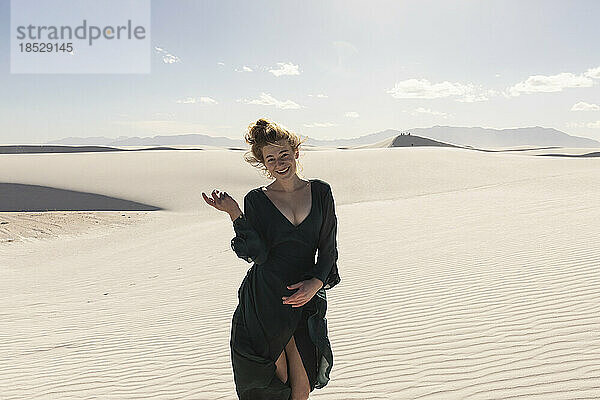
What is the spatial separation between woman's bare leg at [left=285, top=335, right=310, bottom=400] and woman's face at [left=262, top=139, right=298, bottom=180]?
0.81 metres

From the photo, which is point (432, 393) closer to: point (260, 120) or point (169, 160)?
point (260, 120)

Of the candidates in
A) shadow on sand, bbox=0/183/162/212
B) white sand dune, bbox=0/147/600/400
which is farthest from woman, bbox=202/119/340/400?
shadow on sand, bbox=0/183/162/212

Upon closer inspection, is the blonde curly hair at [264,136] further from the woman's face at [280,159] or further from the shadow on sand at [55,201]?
the shadow on sand at [55,201]

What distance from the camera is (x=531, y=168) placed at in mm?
29203

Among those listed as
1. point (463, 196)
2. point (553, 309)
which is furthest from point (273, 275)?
point (463, 196)

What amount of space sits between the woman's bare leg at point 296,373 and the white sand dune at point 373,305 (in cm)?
147

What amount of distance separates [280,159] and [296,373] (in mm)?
1042

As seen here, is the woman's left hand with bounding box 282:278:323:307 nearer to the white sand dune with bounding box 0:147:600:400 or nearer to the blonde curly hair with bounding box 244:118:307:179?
the blonde curly hair with bounding box 244:118:307:179

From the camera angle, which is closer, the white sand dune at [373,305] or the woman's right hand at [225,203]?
the woman's right hand at [225,203]

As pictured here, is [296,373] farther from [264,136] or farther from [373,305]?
[373,305]

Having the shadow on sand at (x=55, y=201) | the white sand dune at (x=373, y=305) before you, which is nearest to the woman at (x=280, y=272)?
the white sand dune at (x=373, y=305)

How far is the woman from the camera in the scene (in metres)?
2.35

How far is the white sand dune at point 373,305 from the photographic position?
4.07 meters

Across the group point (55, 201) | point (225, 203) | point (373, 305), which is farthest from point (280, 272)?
point (55, 201)
